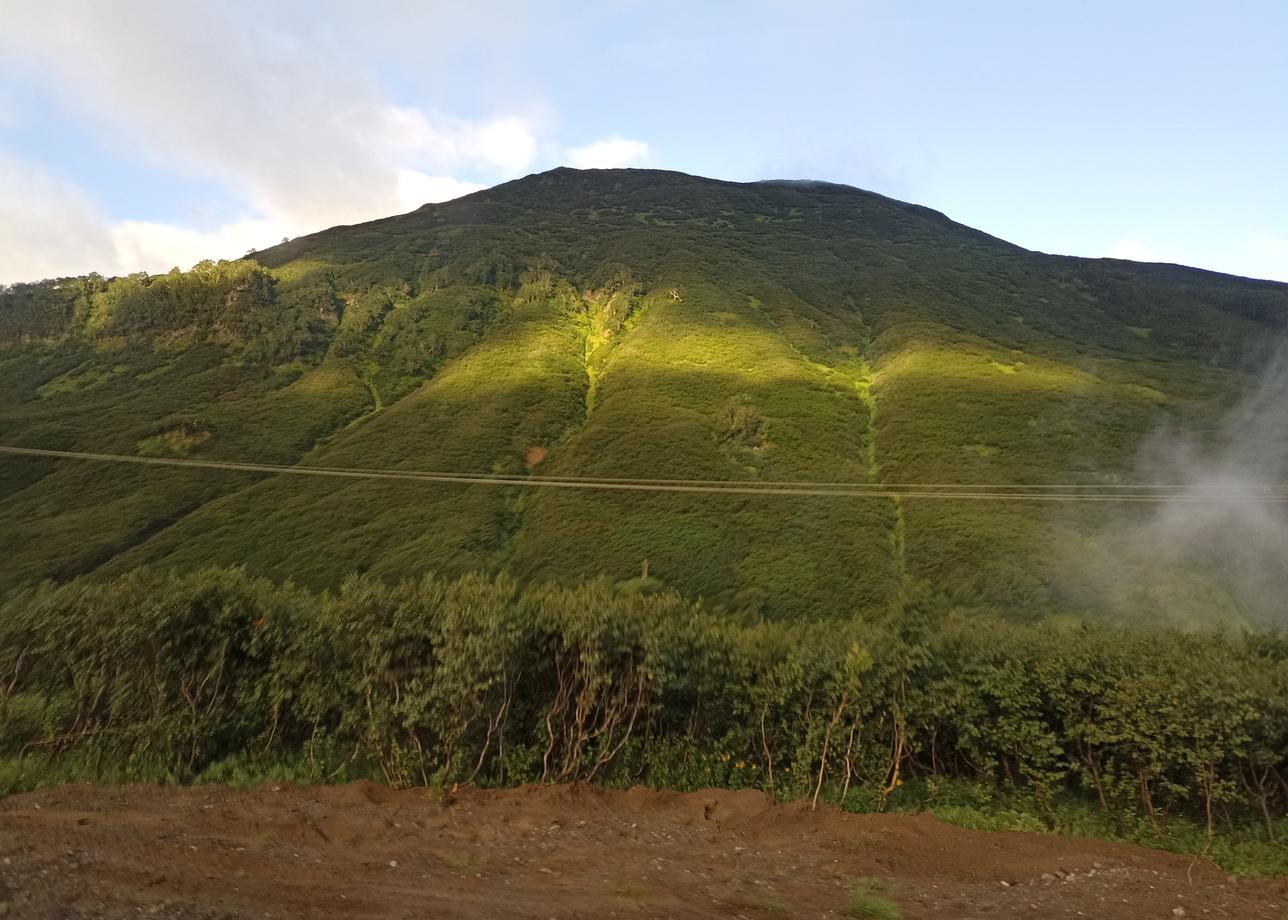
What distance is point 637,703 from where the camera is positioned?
554 inches

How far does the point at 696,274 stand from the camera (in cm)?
12225

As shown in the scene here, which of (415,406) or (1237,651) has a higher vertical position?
(415,406)

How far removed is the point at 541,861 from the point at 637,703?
4687mm

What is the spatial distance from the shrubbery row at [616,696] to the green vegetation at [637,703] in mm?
47

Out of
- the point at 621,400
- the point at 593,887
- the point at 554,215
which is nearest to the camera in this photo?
the point at 593,887

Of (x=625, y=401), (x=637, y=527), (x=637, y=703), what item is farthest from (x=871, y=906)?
(x=625, y=401)

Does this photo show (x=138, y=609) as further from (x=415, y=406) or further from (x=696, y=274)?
(x=696, y=274)

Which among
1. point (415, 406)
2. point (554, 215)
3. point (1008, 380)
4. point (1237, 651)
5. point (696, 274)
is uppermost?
point (554, 215)

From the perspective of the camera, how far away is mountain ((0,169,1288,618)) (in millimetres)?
51594

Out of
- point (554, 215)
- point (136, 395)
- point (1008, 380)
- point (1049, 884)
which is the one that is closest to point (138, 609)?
point (1049, 884)

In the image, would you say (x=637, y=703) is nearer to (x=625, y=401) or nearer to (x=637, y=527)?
(x=637, y=527)

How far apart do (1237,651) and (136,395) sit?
11447 cm

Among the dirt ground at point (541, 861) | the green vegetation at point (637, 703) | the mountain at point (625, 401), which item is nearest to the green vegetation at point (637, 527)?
the green vegetation at point (637, 703)

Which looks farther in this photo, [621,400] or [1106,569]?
[621,400]
